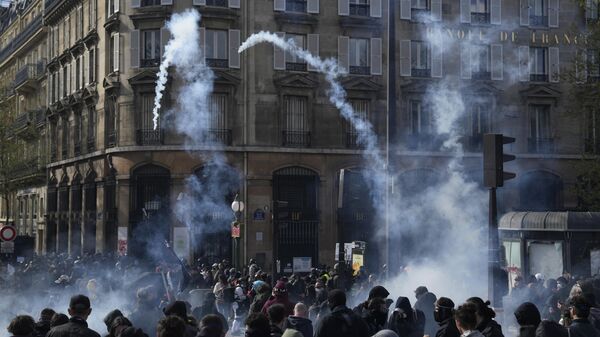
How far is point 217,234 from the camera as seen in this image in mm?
35156

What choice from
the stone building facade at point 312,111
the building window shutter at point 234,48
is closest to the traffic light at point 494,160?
the stone building facade at point 312,111

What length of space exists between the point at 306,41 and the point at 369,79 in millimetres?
3160

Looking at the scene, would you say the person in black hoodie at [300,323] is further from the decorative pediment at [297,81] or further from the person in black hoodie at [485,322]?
the decorative pediment at [297,81]

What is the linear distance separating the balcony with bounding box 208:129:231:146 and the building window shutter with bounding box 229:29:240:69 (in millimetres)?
2714

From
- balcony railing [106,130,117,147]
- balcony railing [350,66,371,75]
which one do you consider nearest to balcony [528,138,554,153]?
balcony railing [350,66,371,75]

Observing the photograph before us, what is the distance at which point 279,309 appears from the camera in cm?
898

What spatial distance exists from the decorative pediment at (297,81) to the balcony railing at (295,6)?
2789mm

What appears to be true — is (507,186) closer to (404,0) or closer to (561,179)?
(561,179)

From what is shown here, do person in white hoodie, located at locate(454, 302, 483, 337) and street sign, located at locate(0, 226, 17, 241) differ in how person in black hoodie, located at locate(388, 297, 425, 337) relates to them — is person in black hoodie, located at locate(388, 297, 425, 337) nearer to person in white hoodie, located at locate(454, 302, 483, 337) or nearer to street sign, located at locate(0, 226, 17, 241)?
person in white hoodie, located at locate(454, 302, 483, 337)

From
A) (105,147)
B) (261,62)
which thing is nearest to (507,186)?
(261,62)

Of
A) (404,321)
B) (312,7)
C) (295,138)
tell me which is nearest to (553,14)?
(312,7)

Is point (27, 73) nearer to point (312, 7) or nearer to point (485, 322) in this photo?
point (312, 7)

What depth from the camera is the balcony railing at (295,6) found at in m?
36.4

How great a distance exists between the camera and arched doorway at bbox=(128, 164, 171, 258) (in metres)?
35.4
